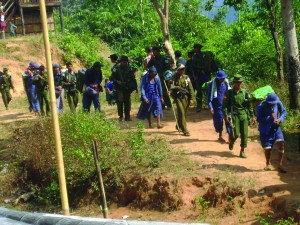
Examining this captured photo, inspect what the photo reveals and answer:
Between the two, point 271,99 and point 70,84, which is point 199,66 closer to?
point 70,84

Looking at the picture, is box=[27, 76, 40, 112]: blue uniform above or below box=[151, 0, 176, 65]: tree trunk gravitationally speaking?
below

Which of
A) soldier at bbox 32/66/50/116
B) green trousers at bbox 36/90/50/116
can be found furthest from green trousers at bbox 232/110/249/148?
green trousers at bbox 36/90/50/116

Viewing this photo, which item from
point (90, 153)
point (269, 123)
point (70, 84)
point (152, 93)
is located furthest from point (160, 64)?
point (269, 123)

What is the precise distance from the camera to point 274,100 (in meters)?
9.30

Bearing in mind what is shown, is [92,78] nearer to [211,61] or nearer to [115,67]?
[115,67]

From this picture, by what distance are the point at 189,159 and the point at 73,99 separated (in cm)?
567

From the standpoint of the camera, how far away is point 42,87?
1491cm

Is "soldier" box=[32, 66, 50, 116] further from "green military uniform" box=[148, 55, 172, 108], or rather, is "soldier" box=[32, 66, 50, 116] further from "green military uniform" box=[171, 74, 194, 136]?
"green military uniform" box=[171, 74, 194, 136]

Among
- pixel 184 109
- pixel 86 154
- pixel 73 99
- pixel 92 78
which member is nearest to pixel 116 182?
pixel 86 154

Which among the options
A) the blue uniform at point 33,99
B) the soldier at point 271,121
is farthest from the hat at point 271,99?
the blue uniform at point 33,99

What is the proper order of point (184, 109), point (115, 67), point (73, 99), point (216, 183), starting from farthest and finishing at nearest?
point (73, 99), point (115, 67), point (184, 109), point (216, 183)

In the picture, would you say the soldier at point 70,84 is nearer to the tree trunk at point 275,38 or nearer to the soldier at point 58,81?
the soldier at point 58,81

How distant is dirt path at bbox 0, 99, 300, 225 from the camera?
857cm

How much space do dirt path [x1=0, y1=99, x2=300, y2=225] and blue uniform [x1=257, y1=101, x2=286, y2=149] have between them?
541 millimetres
